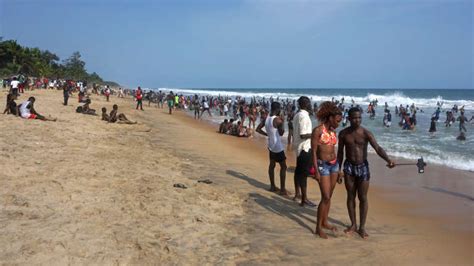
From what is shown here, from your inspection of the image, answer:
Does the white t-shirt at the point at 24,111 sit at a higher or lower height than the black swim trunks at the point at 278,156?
higher

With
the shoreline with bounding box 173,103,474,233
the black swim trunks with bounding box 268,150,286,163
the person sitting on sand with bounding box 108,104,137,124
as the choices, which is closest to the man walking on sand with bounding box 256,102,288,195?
the black swim trunks with bounding box 268,150,286,163

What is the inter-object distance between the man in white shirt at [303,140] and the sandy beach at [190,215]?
47 cm

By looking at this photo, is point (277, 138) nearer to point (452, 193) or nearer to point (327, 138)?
point (327, 138)

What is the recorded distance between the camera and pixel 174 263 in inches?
161

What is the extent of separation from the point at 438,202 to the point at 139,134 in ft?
33.2

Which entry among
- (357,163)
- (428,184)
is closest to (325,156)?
(357,163)

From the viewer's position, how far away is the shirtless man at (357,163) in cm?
513

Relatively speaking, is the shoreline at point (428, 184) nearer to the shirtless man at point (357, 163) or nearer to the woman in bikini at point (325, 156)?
the shirtless man at point (357, 163)

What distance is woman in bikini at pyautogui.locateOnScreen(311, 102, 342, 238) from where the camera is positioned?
5.04 metres

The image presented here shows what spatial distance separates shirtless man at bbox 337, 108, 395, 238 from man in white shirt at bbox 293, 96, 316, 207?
1.06 m

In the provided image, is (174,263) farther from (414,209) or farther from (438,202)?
(438,202)

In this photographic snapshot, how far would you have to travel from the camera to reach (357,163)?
5.14 m

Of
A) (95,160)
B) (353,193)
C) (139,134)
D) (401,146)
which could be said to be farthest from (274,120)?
(401,146)

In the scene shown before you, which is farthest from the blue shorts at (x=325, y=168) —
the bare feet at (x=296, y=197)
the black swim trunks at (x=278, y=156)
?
the black swim trunks at (x=278, y=156)
